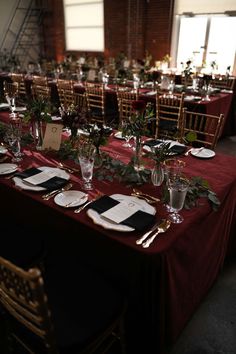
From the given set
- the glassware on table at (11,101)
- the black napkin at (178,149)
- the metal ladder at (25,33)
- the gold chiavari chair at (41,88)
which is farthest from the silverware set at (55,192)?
the metal ladder at (25,33)

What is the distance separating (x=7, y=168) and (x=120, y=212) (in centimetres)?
84

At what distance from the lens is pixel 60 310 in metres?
1.18

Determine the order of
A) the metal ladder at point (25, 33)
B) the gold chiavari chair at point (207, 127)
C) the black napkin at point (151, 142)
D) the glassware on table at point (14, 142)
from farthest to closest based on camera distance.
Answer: the metal ladder at point (25, 33), the gold chiavari chair at point (207, 127), the black napkin at point (151, 142), the glassware on table at point (14, 142)

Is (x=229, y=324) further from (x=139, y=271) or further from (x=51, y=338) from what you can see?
(x=51, y=338)

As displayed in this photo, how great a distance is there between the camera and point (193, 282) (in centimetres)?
150

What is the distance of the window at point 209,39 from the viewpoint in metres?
6.50

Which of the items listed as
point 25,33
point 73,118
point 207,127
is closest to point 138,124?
A: point 73,118

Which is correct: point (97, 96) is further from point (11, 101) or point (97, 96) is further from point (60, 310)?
point (60, 310)

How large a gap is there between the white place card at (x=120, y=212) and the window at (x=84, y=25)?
7809 mm

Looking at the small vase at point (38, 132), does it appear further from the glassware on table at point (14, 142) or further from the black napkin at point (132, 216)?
the black napkin at point (132, 216)

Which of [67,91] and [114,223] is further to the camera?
[67,91]

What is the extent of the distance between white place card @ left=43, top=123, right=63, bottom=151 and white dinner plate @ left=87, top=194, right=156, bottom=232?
2.37 feet

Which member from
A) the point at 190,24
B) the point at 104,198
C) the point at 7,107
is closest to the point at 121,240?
the point at 104,198

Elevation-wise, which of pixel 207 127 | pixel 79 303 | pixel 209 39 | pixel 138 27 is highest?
pixel 138 27
